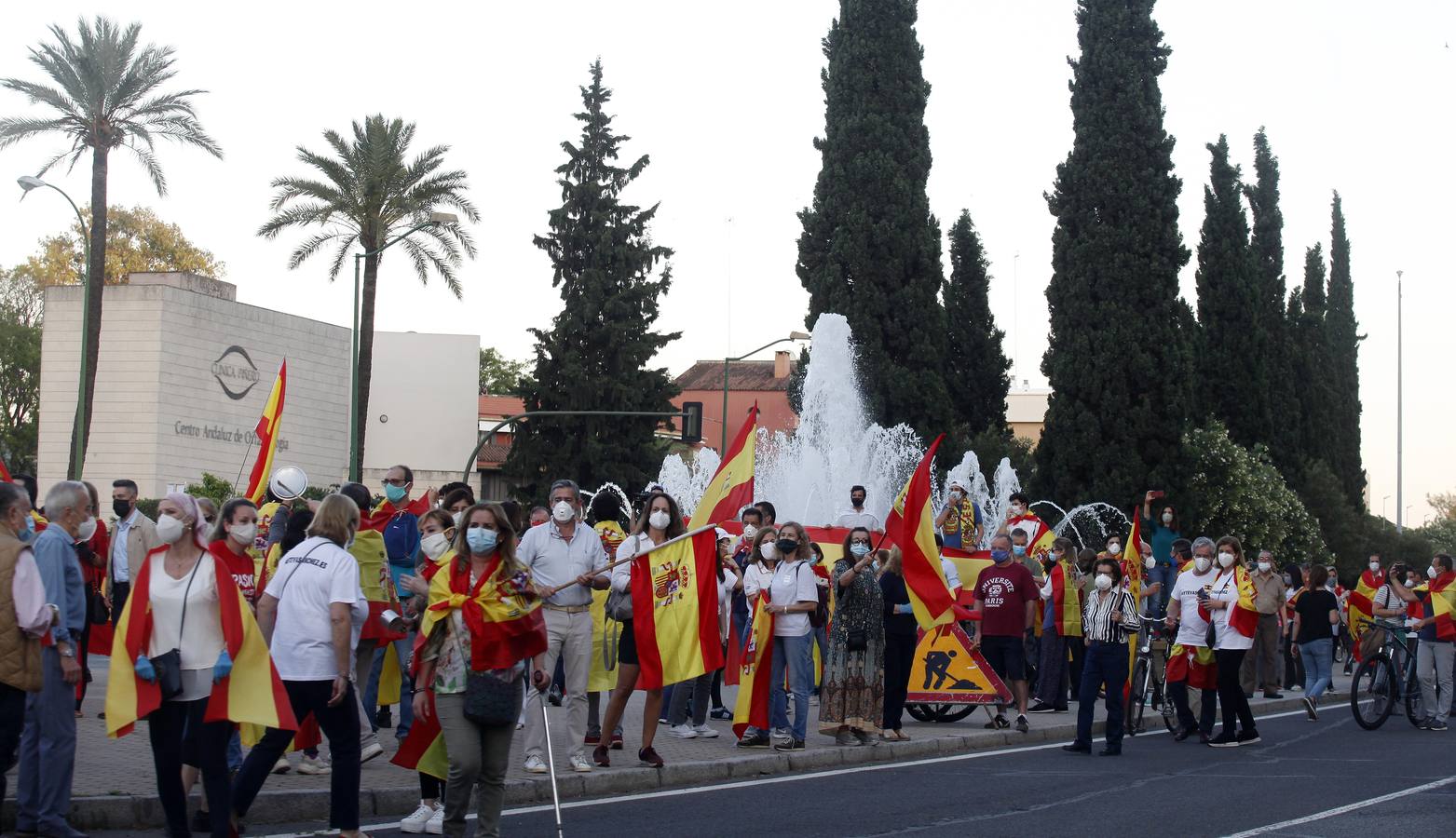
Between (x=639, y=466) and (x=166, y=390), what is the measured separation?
626 inches

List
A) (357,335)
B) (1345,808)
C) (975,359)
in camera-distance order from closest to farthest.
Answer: (1345,808)
(357,335)
(975,359)

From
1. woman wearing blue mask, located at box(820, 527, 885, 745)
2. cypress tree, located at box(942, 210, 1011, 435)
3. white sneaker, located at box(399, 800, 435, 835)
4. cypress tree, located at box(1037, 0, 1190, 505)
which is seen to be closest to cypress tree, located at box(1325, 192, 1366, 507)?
cypress tree, located at box(942, 210, 1011, 435)

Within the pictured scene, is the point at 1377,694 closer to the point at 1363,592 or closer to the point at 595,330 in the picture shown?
the point at 1363,592

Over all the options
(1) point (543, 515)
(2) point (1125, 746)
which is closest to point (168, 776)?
(1) point (543, 515)

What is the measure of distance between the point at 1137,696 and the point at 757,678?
5.46 metres

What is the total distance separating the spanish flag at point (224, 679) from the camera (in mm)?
7777

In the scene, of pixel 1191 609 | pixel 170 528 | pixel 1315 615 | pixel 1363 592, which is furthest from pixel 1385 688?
pixel 170 528

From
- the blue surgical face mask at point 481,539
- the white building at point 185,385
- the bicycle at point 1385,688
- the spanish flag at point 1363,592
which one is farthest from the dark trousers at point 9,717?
the white building at point 185,385

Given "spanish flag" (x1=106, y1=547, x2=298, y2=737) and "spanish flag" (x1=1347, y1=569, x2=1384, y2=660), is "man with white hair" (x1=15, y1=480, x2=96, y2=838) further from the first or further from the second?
"spanish flag" (x1=1347, y1=569, x2=1384, y2=660)

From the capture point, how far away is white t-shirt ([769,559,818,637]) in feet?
40.9

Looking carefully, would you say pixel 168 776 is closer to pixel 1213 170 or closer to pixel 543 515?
pixel 543 515

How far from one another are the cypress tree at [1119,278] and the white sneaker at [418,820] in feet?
114

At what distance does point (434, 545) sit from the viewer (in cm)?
A: 1103

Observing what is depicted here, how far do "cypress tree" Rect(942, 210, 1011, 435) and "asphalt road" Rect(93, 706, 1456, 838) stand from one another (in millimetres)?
38482
